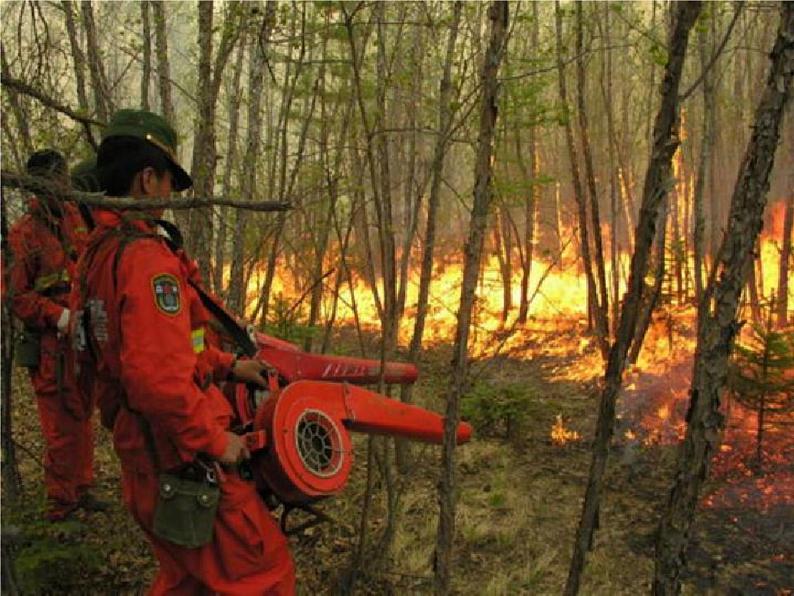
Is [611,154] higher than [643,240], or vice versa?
[611,154]

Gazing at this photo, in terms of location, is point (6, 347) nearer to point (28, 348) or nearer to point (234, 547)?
point (234, 547)

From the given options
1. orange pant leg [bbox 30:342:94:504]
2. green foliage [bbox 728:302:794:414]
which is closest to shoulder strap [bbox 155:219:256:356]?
orange pant leg [bbox 30:342:94:504]

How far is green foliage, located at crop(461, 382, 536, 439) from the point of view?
7.08 meters

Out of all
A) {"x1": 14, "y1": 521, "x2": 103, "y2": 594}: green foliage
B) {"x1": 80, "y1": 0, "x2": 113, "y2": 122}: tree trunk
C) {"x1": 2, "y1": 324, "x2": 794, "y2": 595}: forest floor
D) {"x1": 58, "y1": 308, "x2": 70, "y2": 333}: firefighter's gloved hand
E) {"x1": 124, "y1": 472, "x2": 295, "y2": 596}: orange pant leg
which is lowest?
{"x1": 2, "y1": 324, "x2": 794, "y2": 595}: forest floor

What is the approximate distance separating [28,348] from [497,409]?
4.60 meters

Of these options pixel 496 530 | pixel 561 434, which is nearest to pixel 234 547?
pixel 496 530

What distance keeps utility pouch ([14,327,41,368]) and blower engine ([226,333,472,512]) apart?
59.2 inches

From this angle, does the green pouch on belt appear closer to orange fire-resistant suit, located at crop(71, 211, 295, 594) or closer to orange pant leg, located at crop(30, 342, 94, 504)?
orange fire-resistant suit, located at crop(71, 211, 295, 594)

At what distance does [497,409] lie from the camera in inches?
279

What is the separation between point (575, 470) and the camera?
646 centimetres

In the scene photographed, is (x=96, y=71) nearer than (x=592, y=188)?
Yes

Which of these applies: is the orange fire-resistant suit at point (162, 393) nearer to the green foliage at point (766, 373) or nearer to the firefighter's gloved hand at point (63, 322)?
the firefighter's gloved hand at point (63, 322)

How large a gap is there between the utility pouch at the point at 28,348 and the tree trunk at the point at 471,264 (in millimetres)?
2359

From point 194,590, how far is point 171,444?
2.18 ft
